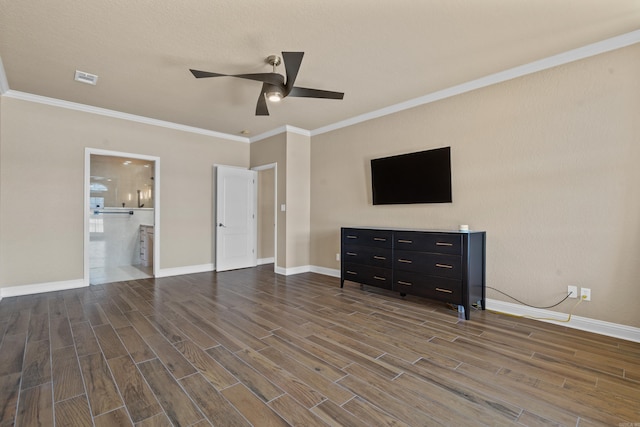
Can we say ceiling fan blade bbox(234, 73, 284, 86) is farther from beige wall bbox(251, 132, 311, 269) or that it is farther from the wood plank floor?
beige wall bbox(251, 132, 311, 269)

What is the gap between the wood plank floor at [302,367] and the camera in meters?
1.69

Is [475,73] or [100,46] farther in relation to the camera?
[475,73]

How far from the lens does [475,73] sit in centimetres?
→ 341

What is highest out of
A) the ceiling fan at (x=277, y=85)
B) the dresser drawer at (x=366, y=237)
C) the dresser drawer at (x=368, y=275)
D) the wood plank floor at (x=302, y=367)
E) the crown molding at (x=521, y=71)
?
the crown molding at (x=521, y=71)

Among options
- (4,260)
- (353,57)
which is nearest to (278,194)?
(353,57)

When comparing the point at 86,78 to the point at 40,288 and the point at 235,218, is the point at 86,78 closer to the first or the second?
the point at 40,288

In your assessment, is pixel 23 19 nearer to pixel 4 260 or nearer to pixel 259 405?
pixel 4 260

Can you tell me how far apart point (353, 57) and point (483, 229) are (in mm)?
2434

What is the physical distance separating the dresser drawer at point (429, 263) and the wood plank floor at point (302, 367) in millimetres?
457

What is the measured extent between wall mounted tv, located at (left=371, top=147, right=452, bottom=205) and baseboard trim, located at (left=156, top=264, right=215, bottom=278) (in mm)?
3464

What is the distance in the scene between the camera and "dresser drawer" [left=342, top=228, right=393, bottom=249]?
3959 mm

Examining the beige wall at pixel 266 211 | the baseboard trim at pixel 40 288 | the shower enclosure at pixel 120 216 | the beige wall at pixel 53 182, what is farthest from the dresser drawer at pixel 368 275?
the baseboard trim at pixel 40 288

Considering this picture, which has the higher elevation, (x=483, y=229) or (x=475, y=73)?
(x=475, y=73)

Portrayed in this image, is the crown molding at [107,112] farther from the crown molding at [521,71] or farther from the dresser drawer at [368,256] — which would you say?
the dresser drawer at [368,256]
